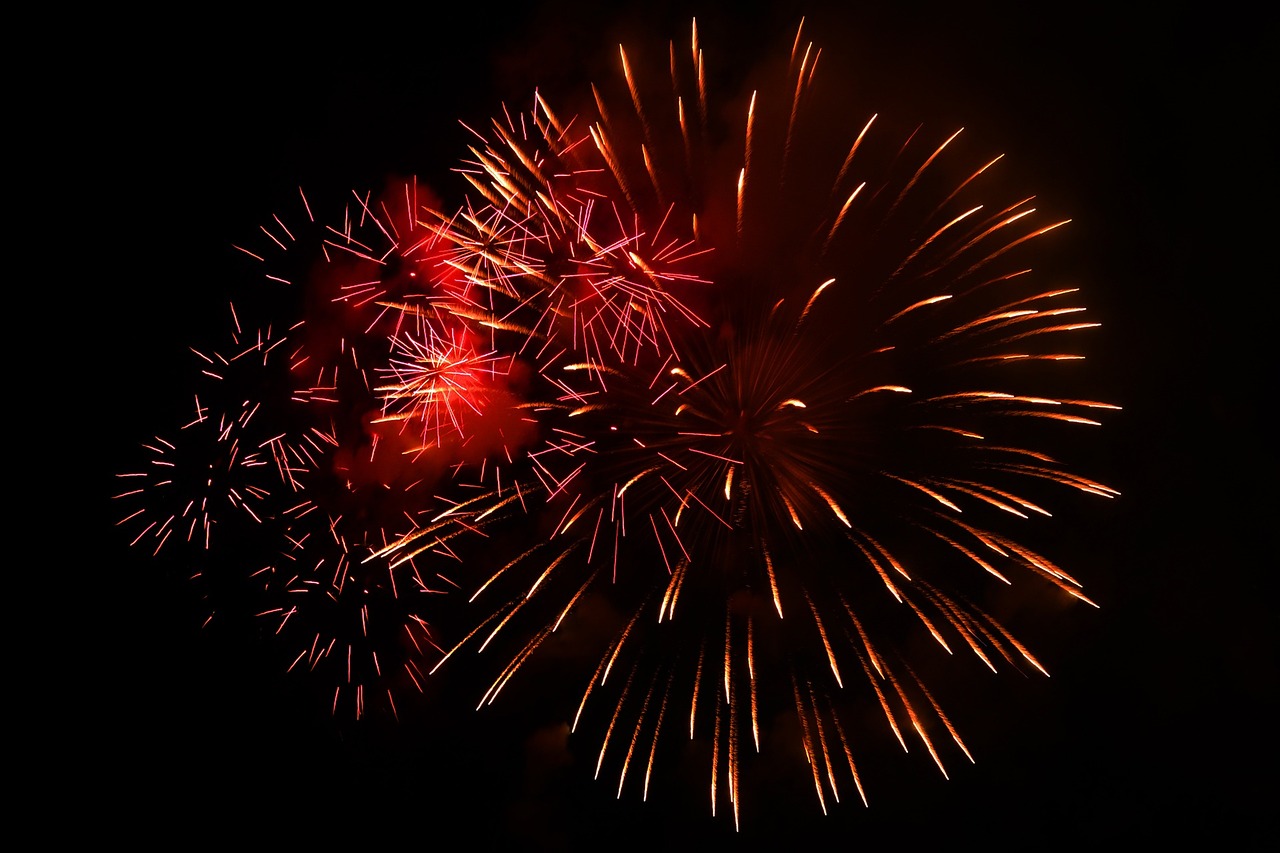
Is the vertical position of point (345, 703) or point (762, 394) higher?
point (762, 394)

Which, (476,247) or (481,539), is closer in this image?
(476,247)

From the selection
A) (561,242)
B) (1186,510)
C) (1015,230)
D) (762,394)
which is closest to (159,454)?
(561,242)

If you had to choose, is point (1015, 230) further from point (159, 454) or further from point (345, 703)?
point (159, 454)

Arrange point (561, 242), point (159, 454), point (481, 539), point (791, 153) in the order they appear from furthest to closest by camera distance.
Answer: point (159, 454) → point (481, 539) → point (791, 153) → point (561, 242)

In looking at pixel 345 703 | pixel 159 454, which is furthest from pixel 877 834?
pixel 159 454

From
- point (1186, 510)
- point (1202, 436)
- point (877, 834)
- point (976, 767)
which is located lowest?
point (877, 834)

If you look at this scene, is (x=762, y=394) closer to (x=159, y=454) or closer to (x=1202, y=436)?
(x=1202, y=436)

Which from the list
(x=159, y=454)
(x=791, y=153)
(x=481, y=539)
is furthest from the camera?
(x=159, y=454)
